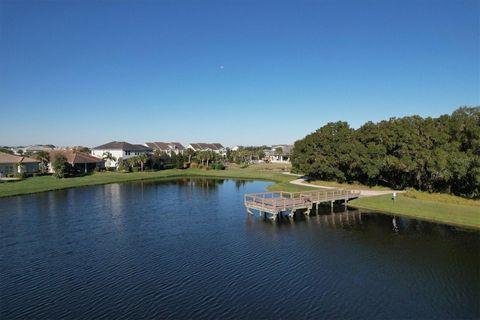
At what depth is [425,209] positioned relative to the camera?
121 feet

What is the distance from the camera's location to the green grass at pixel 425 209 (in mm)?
32906

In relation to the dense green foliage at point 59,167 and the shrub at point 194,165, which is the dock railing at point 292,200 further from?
the shrub at point 194,165

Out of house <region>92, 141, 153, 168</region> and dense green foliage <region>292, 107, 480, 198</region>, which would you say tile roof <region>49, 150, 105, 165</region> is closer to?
house <region>92, 141, 153, 168</region>

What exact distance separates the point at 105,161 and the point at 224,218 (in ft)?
237

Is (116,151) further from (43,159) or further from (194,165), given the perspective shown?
(194,165)

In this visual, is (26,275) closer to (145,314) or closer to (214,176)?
(145,314)

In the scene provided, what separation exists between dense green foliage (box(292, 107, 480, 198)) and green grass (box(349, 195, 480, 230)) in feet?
14.8

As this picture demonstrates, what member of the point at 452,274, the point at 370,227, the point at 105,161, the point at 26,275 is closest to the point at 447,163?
the point at 370,227

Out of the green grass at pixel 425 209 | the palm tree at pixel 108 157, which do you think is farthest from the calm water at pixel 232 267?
the palm tree at pixel 108 157

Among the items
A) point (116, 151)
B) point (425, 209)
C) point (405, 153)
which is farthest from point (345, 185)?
point (116, 151)

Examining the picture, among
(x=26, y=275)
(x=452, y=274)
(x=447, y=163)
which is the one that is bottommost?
(x=452, y=274)

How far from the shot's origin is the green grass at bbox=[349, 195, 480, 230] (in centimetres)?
3291

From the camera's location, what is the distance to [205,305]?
1692 cm

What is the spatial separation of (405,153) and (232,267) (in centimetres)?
3465
